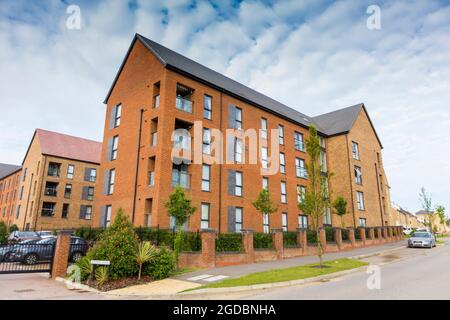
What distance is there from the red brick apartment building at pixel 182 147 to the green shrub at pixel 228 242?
411 cm

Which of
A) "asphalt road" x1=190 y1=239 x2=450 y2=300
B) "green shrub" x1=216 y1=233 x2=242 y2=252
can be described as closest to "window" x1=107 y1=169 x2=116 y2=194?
"green shrub" x1=216 y1=233 x2=242 y2=252

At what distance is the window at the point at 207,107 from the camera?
22172 millimetres

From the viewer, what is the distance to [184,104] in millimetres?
20984

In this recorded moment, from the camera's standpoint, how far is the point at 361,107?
37375mm

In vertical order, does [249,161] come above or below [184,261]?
above

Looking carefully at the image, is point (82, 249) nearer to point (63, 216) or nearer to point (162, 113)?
point (162, 113)

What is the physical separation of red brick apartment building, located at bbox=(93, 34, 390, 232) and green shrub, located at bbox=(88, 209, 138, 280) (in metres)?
5.89

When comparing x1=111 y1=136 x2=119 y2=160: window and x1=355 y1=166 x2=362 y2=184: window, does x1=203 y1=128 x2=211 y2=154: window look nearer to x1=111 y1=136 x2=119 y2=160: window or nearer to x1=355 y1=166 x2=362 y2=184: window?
x1=111 y1=136 x2=119 y2=160: window

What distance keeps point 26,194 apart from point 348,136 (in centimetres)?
4037

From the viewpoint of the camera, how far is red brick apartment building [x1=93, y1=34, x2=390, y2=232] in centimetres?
1945

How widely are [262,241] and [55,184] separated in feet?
105

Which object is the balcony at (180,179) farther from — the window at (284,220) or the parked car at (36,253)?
the window at (284,220)

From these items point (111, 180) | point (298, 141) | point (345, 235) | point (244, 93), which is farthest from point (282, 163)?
point (111, 180)

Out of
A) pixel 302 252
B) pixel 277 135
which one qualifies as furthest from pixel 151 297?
pixel 277 135
